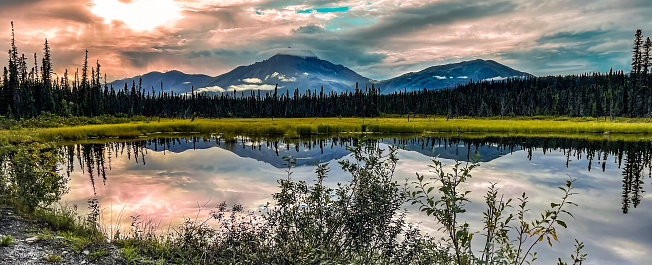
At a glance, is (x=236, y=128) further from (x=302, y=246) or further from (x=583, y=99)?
(x=583, y=99)

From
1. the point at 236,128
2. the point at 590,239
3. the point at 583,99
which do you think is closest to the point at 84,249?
the point at 590,239

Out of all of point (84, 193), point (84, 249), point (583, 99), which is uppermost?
point (583, 99)

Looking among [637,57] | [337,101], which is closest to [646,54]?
[637,57]

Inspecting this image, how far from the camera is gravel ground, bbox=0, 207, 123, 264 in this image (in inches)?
274

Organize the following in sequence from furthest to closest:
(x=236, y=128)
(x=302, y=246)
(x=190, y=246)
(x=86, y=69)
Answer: (x=86, y=69), (x=236, y=128), (x=190, y=246), (x=302, y=246)

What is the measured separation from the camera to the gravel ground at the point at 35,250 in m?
6.96

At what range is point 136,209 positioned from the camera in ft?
45.9

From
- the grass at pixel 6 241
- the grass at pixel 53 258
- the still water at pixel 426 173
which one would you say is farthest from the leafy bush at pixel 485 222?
the grass at pixel 6 241

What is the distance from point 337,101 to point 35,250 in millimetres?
146227

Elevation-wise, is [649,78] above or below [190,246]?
above

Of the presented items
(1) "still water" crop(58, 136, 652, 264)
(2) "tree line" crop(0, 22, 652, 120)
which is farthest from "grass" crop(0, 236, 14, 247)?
(2) "tree line" crop(0, 22, 652, 120)

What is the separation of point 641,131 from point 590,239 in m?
56.3

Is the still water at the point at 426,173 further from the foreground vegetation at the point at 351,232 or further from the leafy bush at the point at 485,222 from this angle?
the foreground vegetation at the point at 351,232

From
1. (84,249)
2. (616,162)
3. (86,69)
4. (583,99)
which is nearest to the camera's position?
(84,249)
